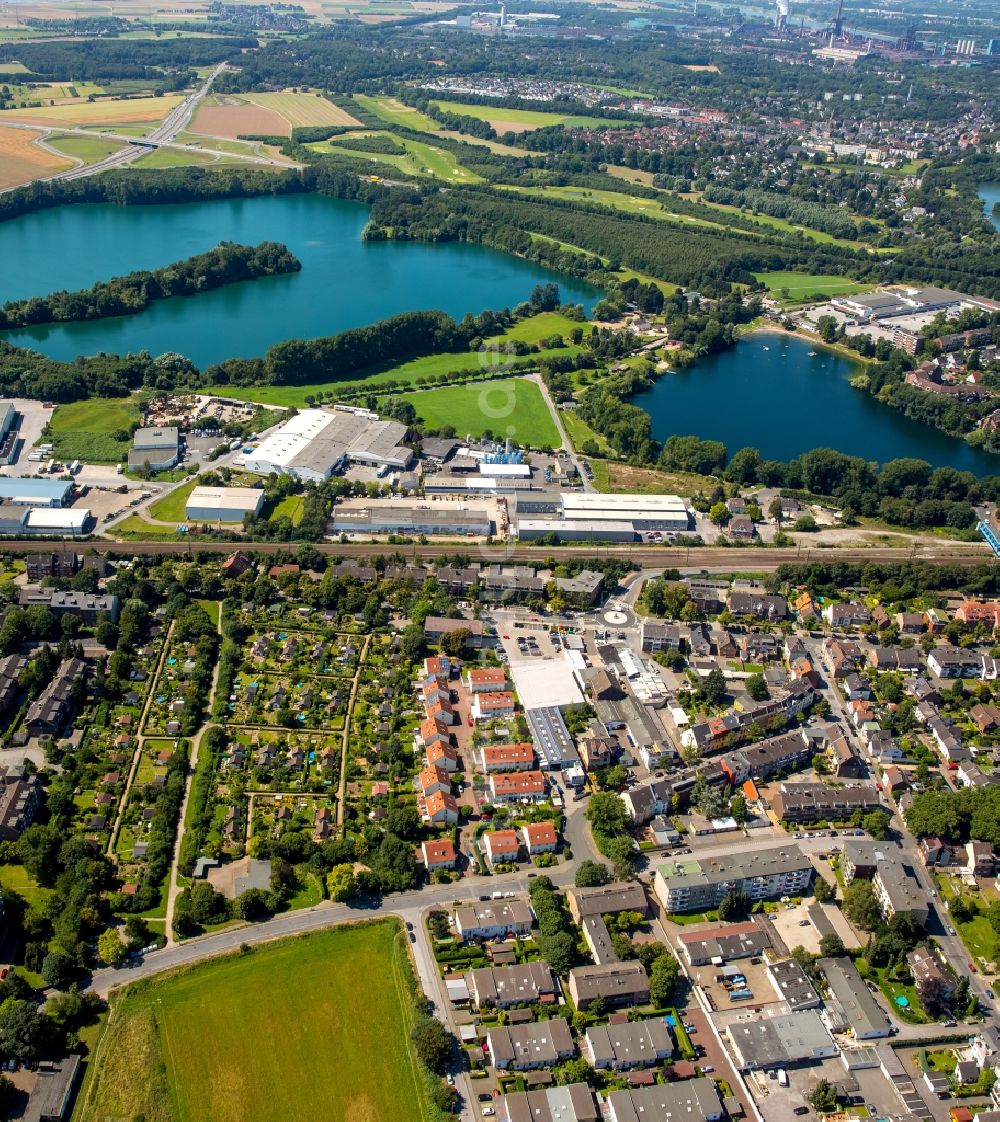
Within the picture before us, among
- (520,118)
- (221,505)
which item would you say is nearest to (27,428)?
(221,505)

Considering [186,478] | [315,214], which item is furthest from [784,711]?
[315,214]

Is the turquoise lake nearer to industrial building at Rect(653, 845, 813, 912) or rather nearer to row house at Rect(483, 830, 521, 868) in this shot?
row house at Rect(483, 830, 521, 868)

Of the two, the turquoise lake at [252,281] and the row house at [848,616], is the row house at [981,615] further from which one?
the turquoise lake at [252,281]

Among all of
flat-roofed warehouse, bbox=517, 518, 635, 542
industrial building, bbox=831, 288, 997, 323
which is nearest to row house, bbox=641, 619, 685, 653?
flat-roofed warehouse, bbox=517, 518, 635, 542

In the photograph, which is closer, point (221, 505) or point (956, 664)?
point (956, 664)

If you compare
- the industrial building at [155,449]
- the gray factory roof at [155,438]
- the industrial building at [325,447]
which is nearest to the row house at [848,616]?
the industrial building at [325,447]

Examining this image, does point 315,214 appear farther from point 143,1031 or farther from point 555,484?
point 143,1031

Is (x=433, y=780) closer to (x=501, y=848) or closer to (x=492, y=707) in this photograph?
(x=501, y=848)

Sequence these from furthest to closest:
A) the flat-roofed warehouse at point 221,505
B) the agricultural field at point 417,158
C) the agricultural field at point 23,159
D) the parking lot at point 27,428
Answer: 1. the agricultural field at point 417,158
2. the agricultural field at point 23,159
3. the parking lot at point 27,428
4. the flat-roofed warehouse at point 221,505
